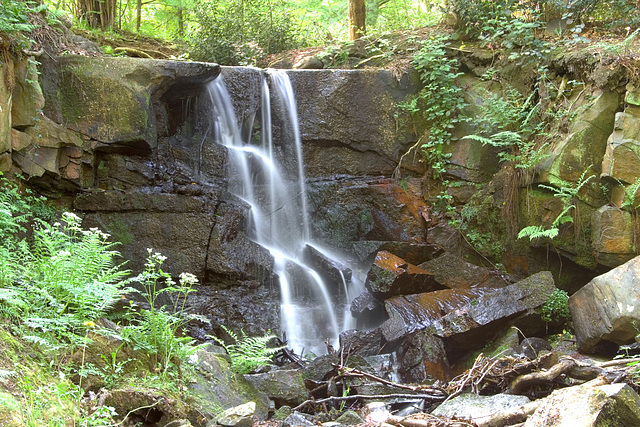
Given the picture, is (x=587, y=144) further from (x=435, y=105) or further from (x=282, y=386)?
(x=282, y=386)

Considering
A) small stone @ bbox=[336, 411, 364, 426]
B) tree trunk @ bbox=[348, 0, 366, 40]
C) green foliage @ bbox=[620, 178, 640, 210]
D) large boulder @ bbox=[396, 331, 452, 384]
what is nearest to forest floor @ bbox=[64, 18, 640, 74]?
tree trunk @ bbox=[348, 0, 366, 40]

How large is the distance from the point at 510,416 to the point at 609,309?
3.01 metres

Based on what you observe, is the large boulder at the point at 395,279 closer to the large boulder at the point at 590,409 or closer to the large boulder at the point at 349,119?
the large boulder at the point at 349,119

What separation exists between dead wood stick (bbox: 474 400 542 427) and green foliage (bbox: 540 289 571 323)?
3576mm

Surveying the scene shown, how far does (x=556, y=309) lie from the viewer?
22.6ft

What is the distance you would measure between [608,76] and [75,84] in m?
8.26

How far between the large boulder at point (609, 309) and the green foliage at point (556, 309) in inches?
17.8

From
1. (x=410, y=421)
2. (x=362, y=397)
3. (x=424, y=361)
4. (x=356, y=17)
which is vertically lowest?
(x=424, y=361)

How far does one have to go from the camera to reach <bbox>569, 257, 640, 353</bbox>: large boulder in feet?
18.5

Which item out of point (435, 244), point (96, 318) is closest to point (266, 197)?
point (435, 244)

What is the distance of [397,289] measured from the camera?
7.76 meters

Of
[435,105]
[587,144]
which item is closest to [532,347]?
[587,144]

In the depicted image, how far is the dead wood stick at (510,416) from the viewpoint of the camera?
3.49 m

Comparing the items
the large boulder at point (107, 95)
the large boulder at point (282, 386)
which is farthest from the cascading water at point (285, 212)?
the large boulder at point (282, 386)
